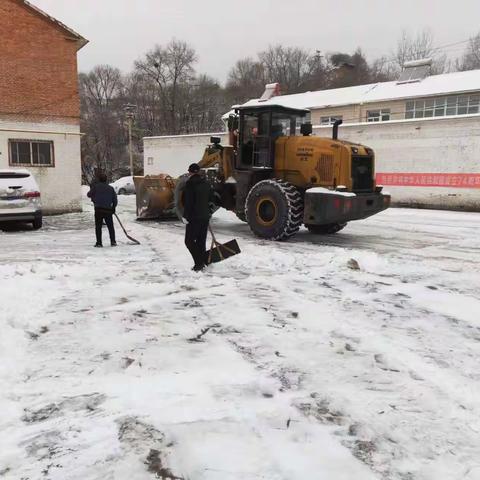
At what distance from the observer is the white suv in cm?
1238

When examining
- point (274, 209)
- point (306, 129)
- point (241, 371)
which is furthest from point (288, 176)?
point (241, 371)

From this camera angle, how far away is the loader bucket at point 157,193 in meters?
14.2

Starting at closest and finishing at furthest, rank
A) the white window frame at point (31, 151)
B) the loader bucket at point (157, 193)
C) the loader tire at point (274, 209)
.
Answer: the loader tire at point (274, 209)
the loader bucket at point (157, 193)
the white window frame at point (31, 151)

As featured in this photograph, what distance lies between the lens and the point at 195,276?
730 cm

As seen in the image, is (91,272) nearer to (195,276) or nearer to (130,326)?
(195,276)

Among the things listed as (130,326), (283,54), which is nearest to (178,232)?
(130,326)

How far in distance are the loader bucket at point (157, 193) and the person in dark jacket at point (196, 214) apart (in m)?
6.61

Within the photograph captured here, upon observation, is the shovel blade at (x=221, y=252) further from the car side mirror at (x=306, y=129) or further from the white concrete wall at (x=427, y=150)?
the white concrete wall at (x=427, y=150)

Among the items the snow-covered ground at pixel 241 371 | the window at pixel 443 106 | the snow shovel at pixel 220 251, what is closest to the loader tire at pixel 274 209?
the snow shovel at pixel 220 251

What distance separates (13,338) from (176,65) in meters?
58.5

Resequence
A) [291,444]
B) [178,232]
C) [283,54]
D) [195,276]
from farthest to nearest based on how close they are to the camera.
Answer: [283,54], [178,232], [195,276], [291,444]

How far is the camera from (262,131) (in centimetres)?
1127

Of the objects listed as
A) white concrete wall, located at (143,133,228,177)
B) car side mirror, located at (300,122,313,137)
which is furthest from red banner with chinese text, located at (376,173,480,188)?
white concrete wall, located at (143,133,228,177)

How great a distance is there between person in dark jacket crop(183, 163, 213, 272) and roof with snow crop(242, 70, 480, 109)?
19.0 metres
